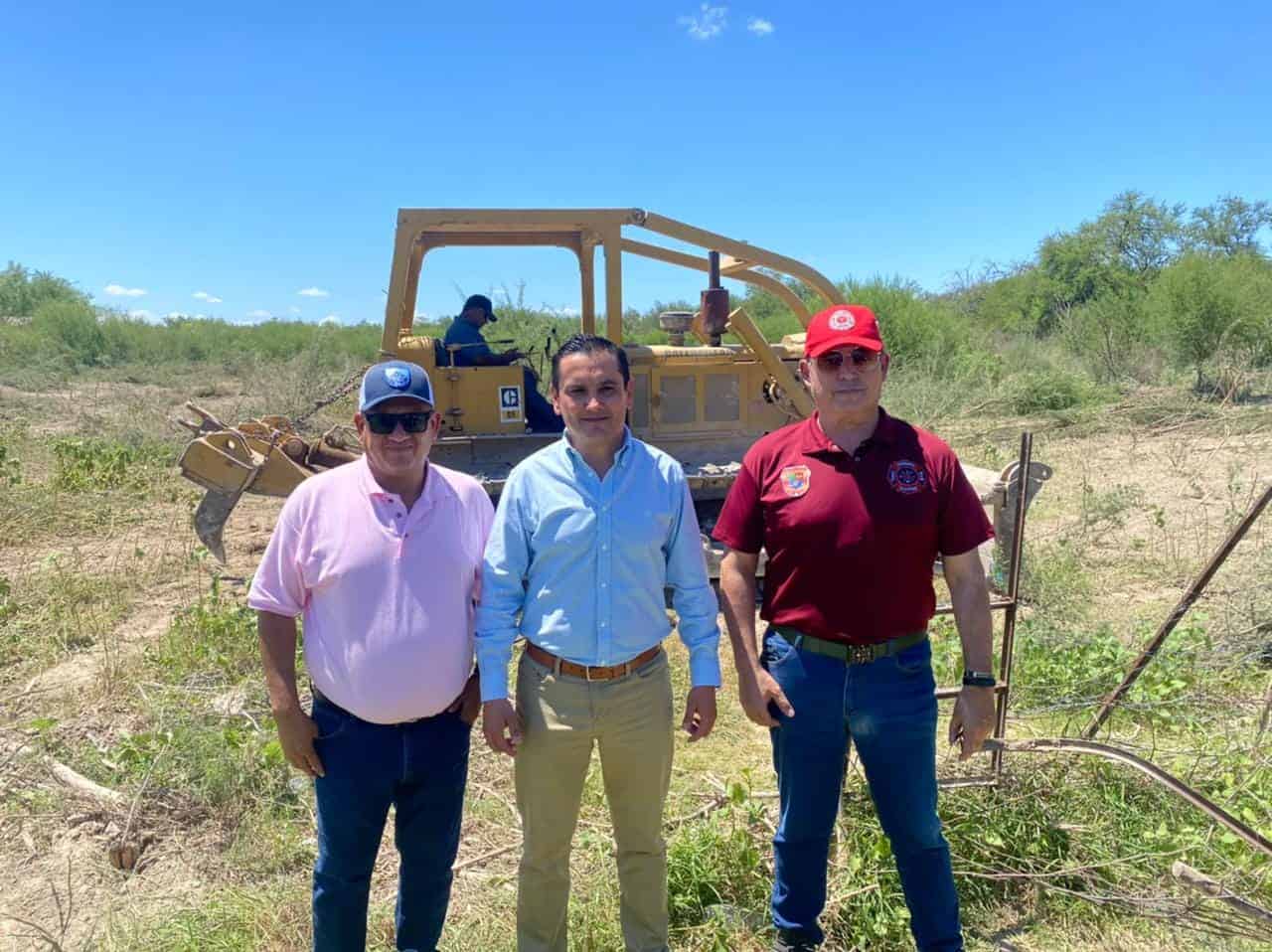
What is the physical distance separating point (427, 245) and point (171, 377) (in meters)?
18.5

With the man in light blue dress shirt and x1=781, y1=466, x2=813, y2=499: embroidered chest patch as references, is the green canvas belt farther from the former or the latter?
x1=781, y1=466, x2=813, y2=499: embroidered chest patch

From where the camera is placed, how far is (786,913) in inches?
95.0

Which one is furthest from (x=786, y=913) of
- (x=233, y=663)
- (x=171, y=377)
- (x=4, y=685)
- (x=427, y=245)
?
(x=171, y=377)

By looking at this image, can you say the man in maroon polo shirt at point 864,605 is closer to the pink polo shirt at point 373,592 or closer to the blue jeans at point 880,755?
the blue jeans at point 880,755

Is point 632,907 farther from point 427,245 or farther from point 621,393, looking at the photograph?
point 427,245

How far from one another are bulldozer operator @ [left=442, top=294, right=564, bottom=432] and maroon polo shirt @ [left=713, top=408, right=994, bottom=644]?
13.5ft

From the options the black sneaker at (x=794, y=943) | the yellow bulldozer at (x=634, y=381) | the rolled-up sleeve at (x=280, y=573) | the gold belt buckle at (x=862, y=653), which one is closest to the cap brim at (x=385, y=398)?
the rolled-up sleeve at (x=280, y=573)

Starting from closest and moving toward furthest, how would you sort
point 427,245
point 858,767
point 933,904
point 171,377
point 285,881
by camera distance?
point 933,904 < point 285,881 < point 858,767 < point 427,245 < point 171,377

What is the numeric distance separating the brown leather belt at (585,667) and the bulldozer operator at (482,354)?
13.6ft

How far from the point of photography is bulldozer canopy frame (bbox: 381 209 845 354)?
19.4ft

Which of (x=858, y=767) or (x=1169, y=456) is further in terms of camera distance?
(x=1169, y=456)

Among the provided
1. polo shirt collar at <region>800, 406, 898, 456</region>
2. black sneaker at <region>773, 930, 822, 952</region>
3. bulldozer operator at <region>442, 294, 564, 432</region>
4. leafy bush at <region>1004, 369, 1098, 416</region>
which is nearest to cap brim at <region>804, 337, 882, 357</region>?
polo shirt collar at <region>800, 406, 898, 456</region>

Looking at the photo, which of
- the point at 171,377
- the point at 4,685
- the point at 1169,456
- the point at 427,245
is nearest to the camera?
the point at 4,685

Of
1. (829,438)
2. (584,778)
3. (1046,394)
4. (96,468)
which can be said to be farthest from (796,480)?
(1046,394)
